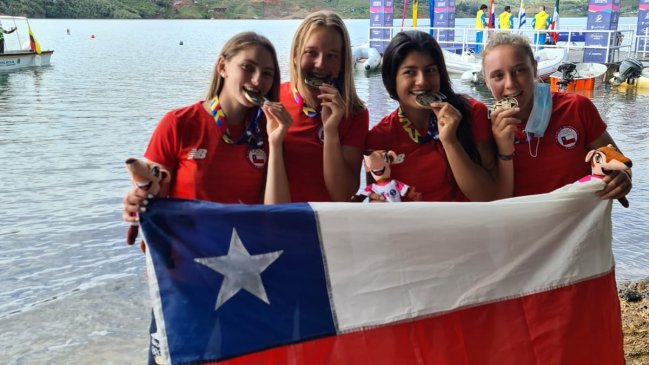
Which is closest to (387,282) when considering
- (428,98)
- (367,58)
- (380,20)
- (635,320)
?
Answer: (428,98)

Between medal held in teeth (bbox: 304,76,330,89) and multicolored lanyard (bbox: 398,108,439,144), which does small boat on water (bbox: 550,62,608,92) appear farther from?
medal held in teeth (bbox: 304,76,330,89)

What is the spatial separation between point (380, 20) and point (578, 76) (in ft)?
35.9

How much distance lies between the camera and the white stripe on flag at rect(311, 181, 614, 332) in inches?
104

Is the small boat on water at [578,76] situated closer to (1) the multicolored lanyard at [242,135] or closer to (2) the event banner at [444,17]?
(2) the event banner at [444,17]

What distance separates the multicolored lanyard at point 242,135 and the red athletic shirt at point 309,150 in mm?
169

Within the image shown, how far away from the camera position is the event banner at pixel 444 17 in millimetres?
27375

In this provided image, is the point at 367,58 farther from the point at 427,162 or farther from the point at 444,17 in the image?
the point at 427,162

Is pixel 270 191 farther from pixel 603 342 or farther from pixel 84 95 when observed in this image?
pixel 84 95

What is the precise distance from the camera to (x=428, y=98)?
3.00 meters

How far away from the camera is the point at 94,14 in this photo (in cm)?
12062

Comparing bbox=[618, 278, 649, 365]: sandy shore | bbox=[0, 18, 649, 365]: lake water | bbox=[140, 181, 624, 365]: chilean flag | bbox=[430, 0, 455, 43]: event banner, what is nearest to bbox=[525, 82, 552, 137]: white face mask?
bbox=[140, 181, 624, 365]: chilean flag

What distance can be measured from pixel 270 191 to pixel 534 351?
4.47 feet

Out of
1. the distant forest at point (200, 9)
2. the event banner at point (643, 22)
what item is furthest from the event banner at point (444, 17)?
the distant forest at point (200, 9)

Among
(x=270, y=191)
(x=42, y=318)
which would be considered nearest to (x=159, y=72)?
(x=42, y=318)
